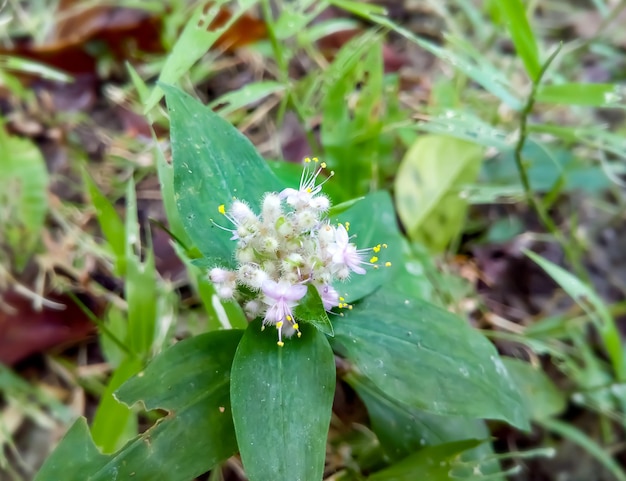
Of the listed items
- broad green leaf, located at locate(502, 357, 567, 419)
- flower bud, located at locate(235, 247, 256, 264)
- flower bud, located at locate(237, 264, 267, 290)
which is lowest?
broad green leaf, located at locate(502, 357, 567, 419)

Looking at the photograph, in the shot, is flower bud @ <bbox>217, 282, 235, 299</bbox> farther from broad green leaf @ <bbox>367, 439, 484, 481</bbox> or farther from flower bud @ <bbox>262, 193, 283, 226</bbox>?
broad green leaf @ <bbox>367, 439, 484, 481</bbox>

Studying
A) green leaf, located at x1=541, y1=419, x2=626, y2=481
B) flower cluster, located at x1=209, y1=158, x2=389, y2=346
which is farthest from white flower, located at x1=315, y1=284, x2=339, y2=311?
green leaf, located at x1=541, y1=419, x2=626, y2=481

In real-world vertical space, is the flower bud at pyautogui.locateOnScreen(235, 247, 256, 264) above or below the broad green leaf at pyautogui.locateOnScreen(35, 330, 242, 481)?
above

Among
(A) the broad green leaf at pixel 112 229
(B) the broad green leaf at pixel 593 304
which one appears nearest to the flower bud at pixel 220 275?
(A) the broad green leaf at pixel 112 229

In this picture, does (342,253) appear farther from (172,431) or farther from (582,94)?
(582,94)

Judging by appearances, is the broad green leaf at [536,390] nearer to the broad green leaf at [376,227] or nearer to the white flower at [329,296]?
the broad green leaf at [376,227]

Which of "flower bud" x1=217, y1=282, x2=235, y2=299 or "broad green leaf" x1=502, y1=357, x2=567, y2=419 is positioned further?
"broad green leaf" x1=502, y1=357, x2=567, y2=419

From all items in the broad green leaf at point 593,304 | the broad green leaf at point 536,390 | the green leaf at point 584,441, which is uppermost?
the broad green leaf at point 593,304
